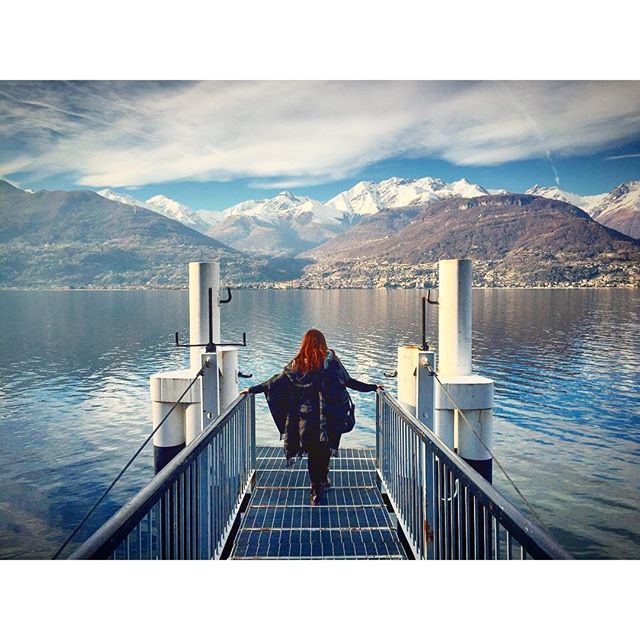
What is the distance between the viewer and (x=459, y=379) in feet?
17.1

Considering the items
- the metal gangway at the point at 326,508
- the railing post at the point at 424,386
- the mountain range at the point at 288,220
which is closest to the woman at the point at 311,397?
the metal gangway at the point at 326,508

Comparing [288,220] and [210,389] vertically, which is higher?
[288,220]

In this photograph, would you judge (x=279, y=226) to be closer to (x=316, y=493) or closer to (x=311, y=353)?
(x=316, y=493)

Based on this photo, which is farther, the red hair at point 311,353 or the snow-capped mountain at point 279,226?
the snow-capped mountain at point 279,226

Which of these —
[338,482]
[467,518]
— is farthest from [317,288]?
[467,518]

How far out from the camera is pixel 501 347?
23.4m

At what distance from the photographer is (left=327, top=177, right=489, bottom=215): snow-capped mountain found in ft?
96.4

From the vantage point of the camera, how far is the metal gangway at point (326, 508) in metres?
1.91

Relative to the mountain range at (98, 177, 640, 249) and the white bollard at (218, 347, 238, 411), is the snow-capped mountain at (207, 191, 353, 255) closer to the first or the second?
the mountain range at (98, 177, 640, 249)

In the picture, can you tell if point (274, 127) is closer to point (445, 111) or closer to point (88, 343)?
point (445, 111)

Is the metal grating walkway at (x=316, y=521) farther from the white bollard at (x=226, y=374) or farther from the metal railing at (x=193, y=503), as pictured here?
the white bollard at (x=226, y=374)

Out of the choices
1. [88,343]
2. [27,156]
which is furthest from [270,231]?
[27,156]

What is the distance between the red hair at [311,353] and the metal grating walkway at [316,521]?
1026 mm

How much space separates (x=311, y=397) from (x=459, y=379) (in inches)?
81.4
